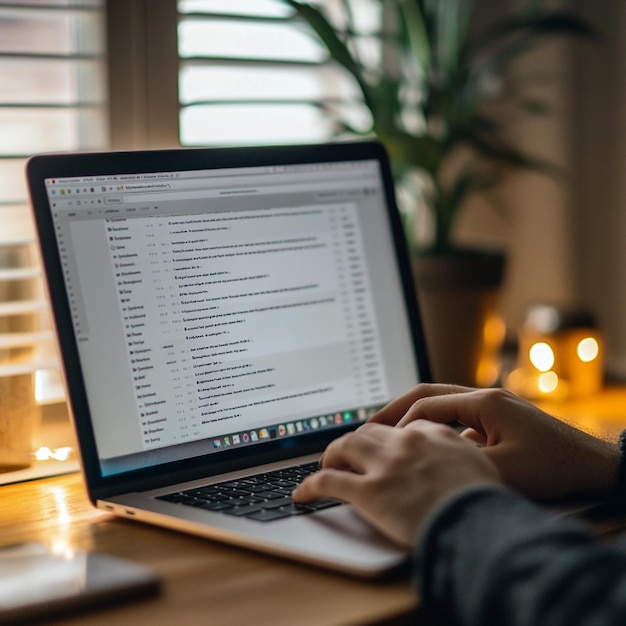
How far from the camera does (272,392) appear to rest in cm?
92

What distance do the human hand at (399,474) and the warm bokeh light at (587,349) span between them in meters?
0.82

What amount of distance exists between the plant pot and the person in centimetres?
55

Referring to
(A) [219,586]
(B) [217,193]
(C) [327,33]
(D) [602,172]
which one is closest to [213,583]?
(A) [219,586]

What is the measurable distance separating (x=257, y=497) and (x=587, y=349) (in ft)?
2.87

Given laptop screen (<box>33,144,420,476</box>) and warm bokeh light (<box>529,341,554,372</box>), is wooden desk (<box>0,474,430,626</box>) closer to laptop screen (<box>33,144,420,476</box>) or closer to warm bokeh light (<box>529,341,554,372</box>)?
laptop screen (<box>33,144,420,476</box>)

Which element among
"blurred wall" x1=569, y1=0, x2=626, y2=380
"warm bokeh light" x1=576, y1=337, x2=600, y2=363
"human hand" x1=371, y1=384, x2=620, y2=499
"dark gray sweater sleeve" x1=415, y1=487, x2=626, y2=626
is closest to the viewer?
"dark gray sweater sleeve" x1=415, y1=487, x2=626, y2=626

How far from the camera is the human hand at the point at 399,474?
2.11 feet

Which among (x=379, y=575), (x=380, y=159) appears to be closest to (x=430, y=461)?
(x=379, y=575)

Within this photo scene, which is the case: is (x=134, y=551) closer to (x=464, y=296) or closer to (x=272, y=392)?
(x=272, y=392)

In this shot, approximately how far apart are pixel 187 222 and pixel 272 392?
0.59ft

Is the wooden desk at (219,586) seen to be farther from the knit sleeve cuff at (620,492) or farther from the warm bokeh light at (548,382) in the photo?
the warm bokeh light at (548,382)

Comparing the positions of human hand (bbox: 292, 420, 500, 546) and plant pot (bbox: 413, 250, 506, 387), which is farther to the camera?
plant pot (bbox: 413, 250, 506, 387)

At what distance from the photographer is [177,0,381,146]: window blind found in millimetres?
1292

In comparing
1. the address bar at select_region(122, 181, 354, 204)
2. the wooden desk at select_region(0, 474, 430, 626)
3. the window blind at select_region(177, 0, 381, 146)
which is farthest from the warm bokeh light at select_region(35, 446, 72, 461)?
the window blind at select_region(177, 0, 381, 146)
